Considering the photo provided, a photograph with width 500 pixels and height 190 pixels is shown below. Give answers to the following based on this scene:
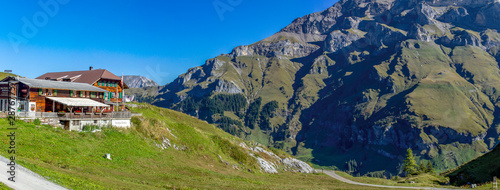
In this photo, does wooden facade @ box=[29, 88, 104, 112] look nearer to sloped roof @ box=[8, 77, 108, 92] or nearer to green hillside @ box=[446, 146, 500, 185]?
sloped roof @ box=[8, 77, 108, 92]

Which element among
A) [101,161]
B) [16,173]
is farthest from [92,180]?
[101,161]

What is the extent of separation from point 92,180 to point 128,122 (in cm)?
2975

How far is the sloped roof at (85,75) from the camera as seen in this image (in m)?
80.8

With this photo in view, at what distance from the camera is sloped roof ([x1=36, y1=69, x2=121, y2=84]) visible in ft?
265

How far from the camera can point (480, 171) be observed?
6084cm

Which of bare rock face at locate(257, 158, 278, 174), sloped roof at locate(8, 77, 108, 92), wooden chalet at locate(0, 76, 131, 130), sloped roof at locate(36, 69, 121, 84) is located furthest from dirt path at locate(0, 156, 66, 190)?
sloped roof at locate(36, 69, 121, 84)

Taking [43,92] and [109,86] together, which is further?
[109,86]

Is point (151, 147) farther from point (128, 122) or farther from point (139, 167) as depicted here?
point (139, 167)

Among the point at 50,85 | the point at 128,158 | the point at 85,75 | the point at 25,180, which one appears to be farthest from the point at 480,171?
the point at 85,75

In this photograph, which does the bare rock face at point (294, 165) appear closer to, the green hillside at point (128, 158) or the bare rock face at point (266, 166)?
the bare rock face at point (266, 166)

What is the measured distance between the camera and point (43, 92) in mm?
56781

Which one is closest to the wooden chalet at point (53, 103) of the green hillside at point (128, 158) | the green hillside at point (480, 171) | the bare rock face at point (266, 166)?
the green hillside at point (128, 158)

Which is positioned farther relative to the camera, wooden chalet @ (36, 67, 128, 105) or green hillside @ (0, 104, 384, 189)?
wooden chalet @ (36, 67, 128, 105)

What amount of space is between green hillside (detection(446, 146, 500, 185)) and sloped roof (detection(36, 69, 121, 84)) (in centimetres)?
8498
